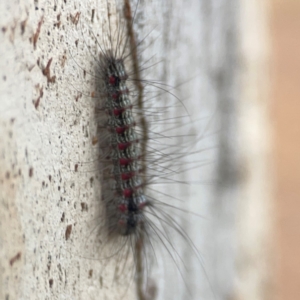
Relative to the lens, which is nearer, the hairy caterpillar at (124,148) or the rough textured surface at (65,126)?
the rough textured surface at (65,126)

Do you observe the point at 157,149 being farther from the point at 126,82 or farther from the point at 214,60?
the point at 214,60

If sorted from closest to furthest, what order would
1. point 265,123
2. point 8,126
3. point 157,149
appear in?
point 8,126 < point 157,149 < point 265,123

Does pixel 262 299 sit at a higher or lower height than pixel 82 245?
lower

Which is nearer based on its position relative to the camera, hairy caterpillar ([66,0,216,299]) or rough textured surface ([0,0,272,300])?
rough textured surface ([0,0,272,300])

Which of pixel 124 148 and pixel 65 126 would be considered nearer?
pixel 65 126

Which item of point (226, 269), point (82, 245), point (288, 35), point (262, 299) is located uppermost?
point (288, 35)

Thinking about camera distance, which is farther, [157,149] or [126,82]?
[157,149]

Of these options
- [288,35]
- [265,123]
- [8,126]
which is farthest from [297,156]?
[8,126]

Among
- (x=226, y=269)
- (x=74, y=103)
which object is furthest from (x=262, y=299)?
(x=74, y=103)

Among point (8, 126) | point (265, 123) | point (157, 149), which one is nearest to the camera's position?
point (8, 126)

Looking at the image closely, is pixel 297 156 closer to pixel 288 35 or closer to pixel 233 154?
pixel 288 35
